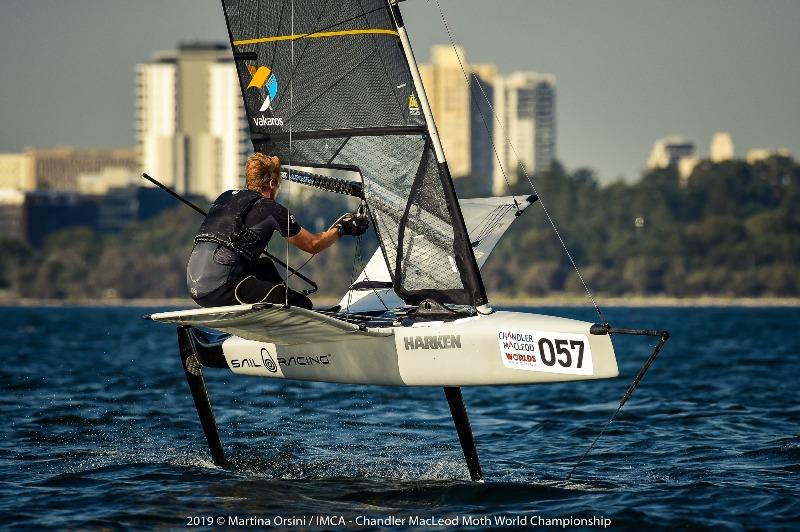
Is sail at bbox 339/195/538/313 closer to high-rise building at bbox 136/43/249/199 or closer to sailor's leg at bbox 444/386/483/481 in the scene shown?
sailor's leg at bbox 444/386/483/481

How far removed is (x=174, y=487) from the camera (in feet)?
27.8

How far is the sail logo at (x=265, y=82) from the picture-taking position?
9.41m

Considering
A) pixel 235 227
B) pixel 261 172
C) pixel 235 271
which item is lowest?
pixel 235 271

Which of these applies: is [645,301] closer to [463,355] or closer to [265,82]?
[265,82]

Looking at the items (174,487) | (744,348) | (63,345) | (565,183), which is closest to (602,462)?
(174,487)

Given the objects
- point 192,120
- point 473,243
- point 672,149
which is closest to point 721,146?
point 672,149

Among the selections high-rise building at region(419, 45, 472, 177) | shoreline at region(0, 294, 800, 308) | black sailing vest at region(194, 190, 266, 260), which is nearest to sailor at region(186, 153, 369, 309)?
black sailing vest at region(194, 190, 266, 260)

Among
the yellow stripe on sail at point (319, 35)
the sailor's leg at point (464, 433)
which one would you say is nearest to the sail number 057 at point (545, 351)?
the sailor's leg at point (464, 433)

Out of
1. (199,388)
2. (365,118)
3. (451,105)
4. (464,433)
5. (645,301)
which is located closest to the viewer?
(464,433)

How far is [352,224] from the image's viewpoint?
8852 mm

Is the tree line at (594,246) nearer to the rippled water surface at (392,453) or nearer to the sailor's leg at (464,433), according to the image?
the rippled water surface at (392,453)

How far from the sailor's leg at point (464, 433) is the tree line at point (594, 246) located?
6914cm

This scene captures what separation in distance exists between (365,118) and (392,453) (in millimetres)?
2321

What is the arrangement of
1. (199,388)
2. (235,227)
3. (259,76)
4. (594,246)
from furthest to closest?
1. (594,246)
2. (259,76)
3. (199,388)
4. (235,227)
